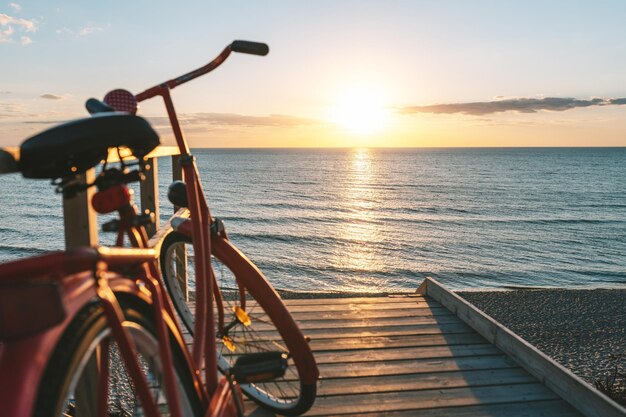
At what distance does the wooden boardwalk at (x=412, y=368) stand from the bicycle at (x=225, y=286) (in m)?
0.29

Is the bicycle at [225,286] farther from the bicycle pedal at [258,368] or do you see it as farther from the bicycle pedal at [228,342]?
the bicycle pedal at [258,368]

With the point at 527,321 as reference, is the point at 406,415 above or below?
above

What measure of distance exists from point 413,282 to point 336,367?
1228 cm

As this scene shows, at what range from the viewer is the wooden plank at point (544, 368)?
9.11 ft

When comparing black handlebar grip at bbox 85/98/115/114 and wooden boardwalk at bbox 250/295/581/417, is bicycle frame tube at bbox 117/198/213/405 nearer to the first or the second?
black handlebar grip at bbox 85/98/115/114

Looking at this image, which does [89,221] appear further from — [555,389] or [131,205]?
[555,389]

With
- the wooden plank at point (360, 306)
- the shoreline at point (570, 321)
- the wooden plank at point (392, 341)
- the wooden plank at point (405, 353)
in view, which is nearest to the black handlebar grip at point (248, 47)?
the wooden plank at point (405, 353)

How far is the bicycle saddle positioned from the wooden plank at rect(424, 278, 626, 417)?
264cm

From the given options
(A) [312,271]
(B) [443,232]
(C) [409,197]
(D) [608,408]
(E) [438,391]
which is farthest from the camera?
(C) [409,197]

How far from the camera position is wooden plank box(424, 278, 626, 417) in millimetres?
2775

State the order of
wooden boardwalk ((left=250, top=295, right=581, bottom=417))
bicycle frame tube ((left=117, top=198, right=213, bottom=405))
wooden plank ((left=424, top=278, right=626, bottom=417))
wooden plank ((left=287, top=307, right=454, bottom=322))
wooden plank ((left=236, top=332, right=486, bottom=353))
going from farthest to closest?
wooden plank ((left=287, top=307, right=454, bottom=322)) → wooden plank ((left=236, top=332, right=486, bottom=353)) → wooden boardwalk ((left=250, top=295, right=581, bottom=417)) → wooden plank ((left=424, top=278, right=626, bottom=417)) → bicycle frame tube ((left=117, top=198, right=213, bottom=405))

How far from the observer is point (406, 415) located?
2.80 meters

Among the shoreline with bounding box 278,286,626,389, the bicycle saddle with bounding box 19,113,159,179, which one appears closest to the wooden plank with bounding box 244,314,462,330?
the shoreline with bounding box 278,286,626,389

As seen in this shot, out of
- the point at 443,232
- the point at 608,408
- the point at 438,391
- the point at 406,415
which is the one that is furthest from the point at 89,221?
the point at 443,232
